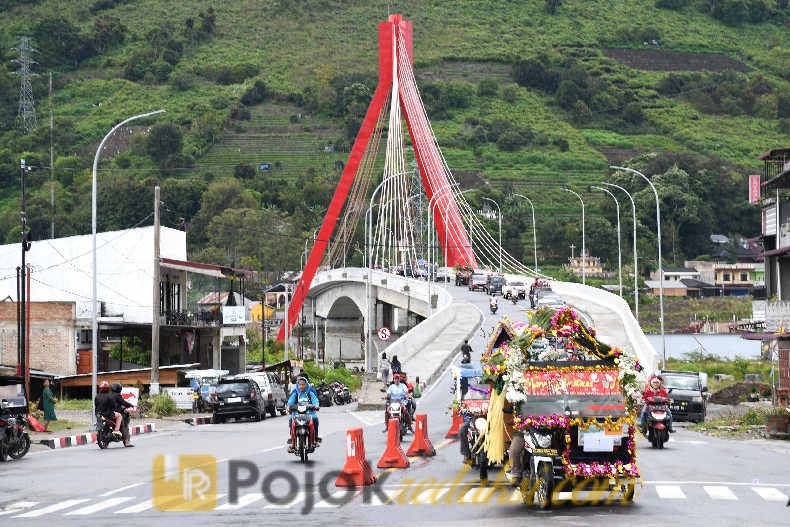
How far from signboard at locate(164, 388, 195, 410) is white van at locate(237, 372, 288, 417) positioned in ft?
8.41

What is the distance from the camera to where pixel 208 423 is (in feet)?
126

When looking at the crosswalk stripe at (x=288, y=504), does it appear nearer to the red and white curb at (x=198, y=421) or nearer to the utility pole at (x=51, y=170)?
the red and white curb at (x=198, y=421)

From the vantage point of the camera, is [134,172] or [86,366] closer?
[86,366]

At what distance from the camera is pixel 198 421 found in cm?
3903

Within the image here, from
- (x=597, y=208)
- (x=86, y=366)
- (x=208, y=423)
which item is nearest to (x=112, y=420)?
(x=208, y=423)

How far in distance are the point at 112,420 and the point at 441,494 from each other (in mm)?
11622

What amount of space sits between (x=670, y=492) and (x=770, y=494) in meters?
1.23

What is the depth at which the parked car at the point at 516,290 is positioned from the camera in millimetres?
80938

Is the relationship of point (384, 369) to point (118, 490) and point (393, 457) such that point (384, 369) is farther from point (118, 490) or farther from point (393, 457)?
point (118, 490)

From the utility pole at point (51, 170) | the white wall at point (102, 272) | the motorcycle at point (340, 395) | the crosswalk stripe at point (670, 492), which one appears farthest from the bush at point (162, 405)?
the utility pole at point (51, 170)

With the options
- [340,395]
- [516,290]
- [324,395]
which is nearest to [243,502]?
[324,395]

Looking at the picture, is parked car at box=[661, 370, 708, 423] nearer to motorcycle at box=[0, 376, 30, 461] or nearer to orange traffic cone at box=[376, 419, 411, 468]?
orange traffic cone at box=[376, 419, 411, 468]

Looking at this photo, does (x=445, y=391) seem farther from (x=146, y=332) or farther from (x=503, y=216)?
(x=503, y=216)

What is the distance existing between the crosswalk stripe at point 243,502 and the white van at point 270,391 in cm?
2061
